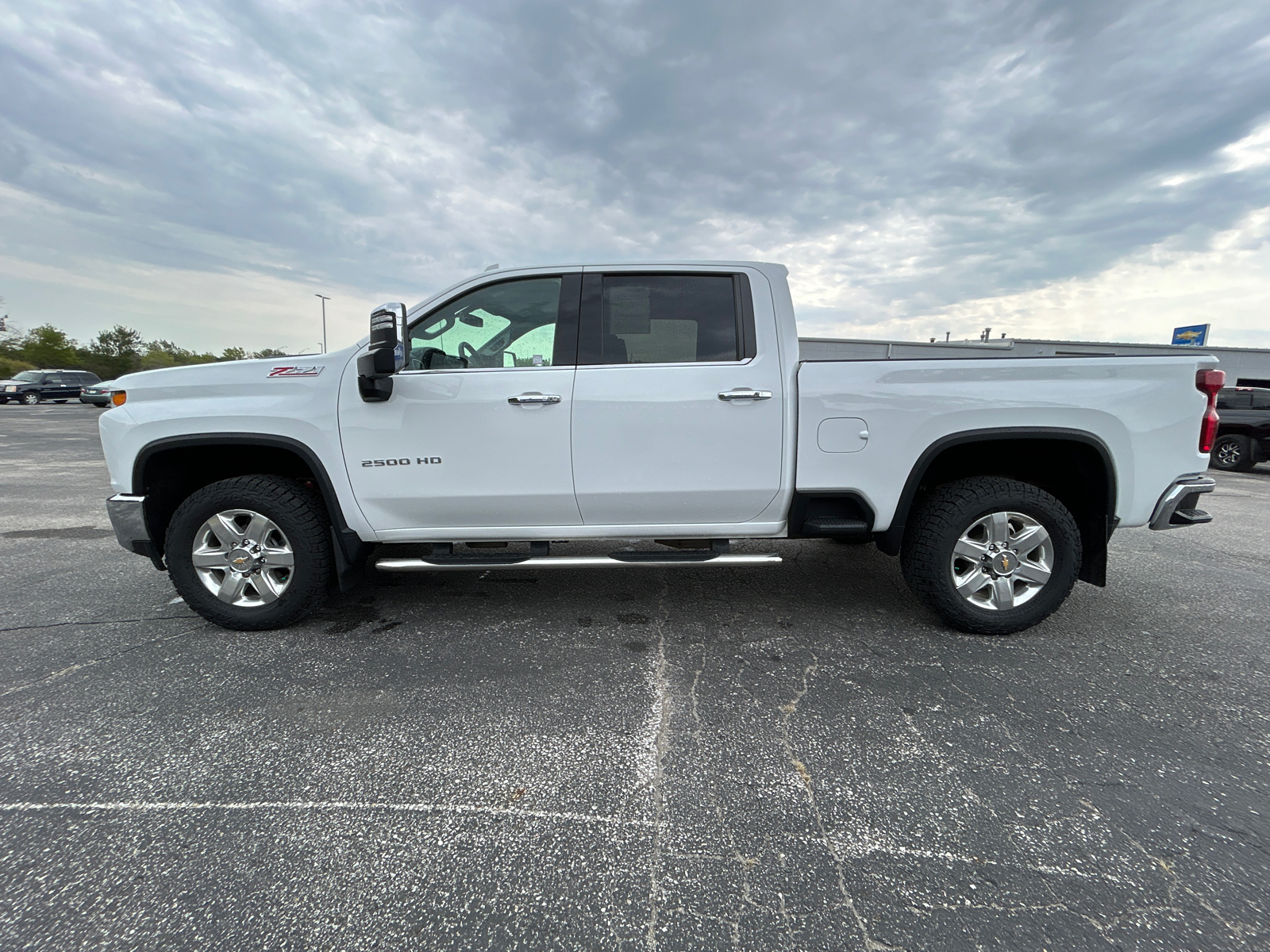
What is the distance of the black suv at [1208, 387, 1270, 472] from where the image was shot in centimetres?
1116

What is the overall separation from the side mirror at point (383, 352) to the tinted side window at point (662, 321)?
2.99ft

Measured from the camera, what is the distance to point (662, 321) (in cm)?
327

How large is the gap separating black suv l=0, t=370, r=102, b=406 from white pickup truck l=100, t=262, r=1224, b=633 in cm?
3430

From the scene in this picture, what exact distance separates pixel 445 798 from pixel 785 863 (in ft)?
3.61

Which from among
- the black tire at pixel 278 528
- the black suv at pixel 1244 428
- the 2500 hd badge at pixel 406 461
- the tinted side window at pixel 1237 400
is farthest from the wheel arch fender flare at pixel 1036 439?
the tinted side window at pixel 1237 400

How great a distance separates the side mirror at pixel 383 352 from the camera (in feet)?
9.27

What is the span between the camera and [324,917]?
1.55 meters

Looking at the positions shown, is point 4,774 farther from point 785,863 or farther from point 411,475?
point 785,863

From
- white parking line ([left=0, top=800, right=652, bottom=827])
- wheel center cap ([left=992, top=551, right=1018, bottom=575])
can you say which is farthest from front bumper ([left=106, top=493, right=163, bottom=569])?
wheel center cap ([left=992, top=551, right=1018, bottom=575])

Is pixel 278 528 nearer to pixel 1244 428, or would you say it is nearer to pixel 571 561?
pixel 571 561

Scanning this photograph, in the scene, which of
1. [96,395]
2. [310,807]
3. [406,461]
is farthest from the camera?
[96,395]

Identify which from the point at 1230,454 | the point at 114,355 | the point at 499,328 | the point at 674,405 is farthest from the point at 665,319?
the point at 114,355

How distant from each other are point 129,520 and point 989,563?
4566 millimetres

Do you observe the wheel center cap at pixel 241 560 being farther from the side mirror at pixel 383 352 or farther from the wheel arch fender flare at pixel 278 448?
the side mirror at pixel 383 352
